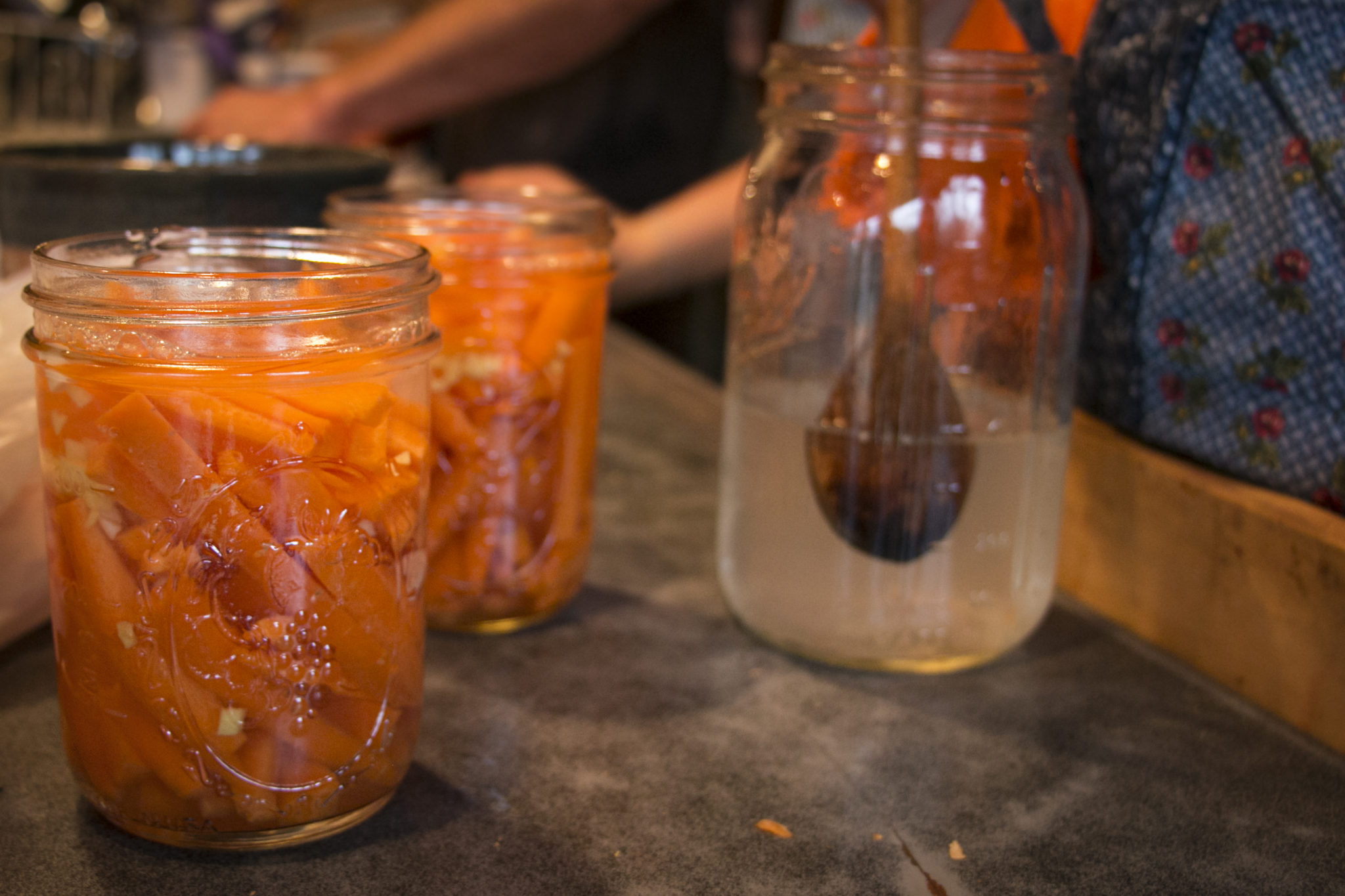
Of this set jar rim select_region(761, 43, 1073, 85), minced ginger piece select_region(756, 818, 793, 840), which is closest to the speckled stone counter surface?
minced ginger piece select_region(756, 818, 793, 840)

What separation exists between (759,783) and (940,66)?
0.35m

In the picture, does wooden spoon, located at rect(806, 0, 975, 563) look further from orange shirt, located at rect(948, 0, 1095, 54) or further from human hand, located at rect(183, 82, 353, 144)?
human hand, located at rect(183, 82, 353, 144)

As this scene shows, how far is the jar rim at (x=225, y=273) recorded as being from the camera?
1.37ft

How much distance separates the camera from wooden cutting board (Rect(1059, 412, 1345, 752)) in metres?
0.56

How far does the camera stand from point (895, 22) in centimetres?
59

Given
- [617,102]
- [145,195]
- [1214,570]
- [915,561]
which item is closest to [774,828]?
[915,561]

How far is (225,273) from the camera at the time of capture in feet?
1.40

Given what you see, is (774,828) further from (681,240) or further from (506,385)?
(681,240)

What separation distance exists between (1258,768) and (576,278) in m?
0.41

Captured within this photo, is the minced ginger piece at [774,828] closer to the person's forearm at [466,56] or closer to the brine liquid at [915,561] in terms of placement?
the brine liquid at [915,561]

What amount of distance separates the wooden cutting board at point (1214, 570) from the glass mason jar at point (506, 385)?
0.30 meters

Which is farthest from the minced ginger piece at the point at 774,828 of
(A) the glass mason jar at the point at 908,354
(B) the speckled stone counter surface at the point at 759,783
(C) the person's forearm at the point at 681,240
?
(C) the person's forearm at the point at 681,240

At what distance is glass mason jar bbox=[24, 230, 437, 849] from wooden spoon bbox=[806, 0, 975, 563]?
9.2 inches

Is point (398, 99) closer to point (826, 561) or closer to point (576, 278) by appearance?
point (576, 278)
